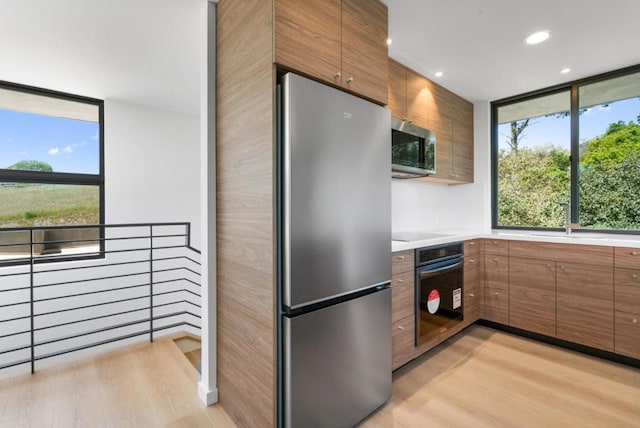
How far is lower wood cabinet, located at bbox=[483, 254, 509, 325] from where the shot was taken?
2.87 m

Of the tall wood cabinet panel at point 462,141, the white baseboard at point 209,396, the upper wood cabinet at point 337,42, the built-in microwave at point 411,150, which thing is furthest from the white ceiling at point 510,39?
the white baseboard at point 209,396

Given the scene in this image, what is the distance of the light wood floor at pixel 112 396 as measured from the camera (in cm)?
172

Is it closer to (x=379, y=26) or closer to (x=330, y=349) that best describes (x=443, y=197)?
(x=379, y=26)

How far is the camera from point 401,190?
121 inches

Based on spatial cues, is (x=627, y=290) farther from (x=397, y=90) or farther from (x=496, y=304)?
(x=397, y=90)

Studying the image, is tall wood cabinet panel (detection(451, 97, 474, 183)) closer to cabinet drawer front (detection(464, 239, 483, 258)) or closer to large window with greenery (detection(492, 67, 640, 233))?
large window with greenery (detection(492, 67, 640, 233))

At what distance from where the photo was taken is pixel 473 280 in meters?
2.90

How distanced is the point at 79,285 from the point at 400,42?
389cm

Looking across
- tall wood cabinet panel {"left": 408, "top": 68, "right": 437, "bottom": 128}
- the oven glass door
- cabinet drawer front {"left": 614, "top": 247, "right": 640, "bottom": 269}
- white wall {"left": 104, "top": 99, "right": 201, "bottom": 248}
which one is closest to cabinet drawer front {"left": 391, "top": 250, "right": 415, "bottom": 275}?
the oven glass door

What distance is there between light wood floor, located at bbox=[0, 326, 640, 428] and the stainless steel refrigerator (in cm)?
40

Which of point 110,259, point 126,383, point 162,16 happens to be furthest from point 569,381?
point 110,259

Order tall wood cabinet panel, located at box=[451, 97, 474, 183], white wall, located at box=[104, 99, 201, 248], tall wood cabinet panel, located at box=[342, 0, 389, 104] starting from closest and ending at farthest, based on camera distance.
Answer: tall wood cabinet panel, located at box=[342, 0, 389, 104]
tall wood cabinet panel, located at box=[451, 97, 474, 183]
white wall, located at box=[104, 99, 201, 248]

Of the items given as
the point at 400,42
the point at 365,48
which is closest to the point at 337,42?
the point at 365,48

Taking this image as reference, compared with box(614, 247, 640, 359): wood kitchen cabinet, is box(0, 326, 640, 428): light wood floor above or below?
below
